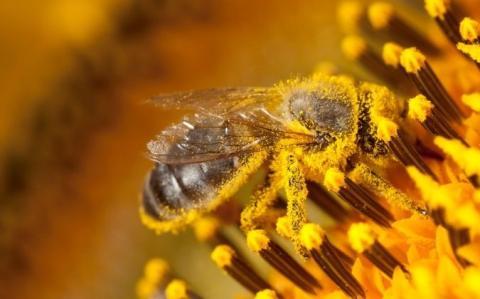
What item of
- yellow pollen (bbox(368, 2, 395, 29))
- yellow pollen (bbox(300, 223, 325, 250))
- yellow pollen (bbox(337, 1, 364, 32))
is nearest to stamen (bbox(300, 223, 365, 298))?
yellow pollen (bbox(300, 223, 325, 250))

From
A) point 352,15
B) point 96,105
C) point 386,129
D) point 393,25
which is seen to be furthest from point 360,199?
point 96,105

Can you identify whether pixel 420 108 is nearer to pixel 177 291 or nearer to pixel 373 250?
pixel 373 250

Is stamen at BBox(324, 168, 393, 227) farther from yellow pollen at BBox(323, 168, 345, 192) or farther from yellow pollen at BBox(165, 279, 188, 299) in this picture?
yellow pollen at BBox(165, 279, 188, 299)

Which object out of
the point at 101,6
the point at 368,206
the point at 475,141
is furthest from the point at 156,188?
the point at 101,6

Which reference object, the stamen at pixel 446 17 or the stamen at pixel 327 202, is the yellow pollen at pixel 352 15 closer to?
the stamen at pixel 446 17

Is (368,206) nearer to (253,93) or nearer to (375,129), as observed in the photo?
(375,129)

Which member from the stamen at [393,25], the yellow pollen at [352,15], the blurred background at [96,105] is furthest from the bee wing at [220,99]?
the blurred background at [96,105]
